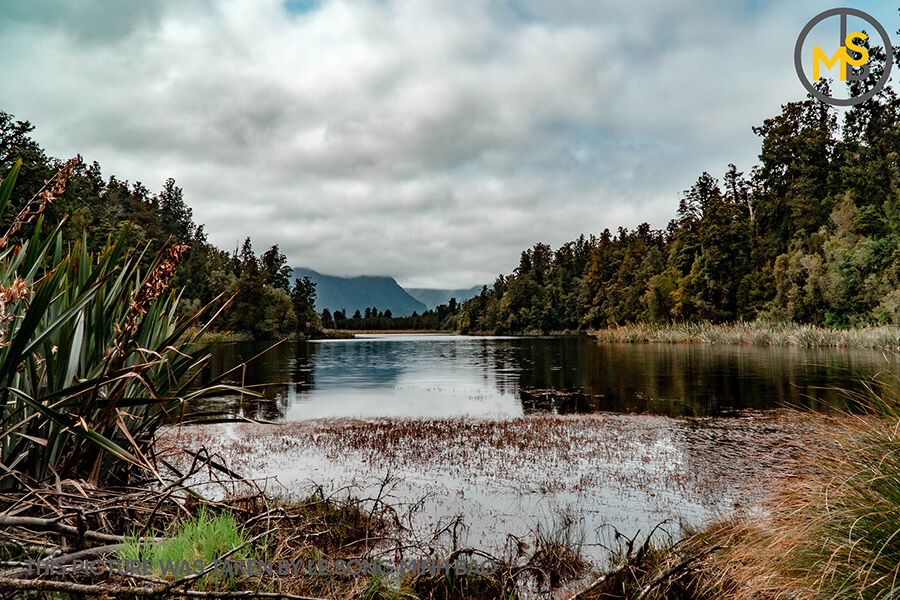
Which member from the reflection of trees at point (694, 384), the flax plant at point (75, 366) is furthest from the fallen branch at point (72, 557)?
the reflection of trees at point (694, 384)

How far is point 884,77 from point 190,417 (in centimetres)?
5910

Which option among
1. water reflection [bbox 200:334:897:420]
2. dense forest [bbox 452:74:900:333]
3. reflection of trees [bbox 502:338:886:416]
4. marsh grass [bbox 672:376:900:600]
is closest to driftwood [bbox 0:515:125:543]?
marsh grass [bbox 672:376:900:600]

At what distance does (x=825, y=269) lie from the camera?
4397 cm

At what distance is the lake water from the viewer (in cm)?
615

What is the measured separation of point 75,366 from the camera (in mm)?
2971

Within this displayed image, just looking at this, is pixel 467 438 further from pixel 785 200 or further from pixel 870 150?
pixel 785 200

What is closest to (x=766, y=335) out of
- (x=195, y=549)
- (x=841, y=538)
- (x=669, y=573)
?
(x=669, y=573)

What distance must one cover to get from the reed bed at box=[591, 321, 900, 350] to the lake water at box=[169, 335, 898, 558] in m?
15.3

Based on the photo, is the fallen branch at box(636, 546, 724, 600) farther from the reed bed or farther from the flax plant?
the reed bed

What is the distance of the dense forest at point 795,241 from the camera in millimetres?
40719

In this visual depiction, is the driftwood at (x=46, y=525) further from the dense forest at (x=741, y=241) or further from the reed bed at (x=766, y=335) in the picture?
the reed bed at (x=766, y=335)

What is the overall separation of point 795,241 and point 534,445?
5490 centimetres

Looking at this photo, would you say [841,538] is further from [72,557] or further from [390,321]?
[390,321]

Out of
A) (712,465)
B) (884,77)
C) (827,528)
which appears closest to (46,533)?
(827,528)
